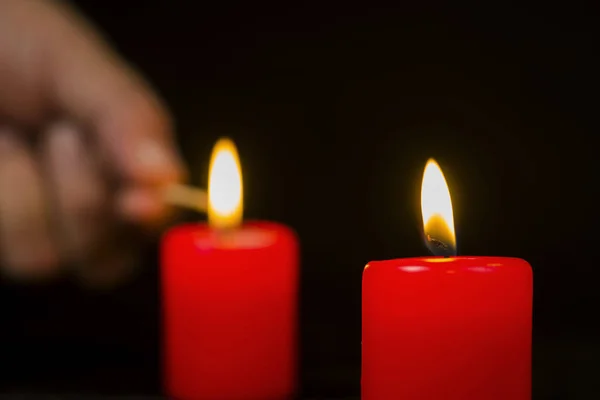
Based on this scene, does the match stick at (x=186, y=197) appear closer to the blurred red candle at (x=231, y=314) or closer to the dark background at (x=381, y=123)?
the blurred red candle at (x=231, y=314)

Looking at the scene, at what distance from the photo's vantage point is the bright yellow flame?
99 centimetres

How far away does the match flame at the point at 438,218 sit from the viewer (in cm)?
70

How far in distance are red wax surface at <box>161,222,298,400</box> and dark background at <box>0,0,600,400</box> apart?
449mm

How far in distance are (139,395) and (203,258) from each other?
17 centimetres

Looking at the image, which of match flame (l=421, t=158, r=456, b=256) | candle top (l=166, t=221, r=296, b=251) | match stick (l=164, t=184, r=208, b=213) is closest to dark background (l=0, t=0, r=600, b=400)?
match stick (l=164, t=184, r=208, b=213)

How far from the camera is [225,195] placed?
0.99 m

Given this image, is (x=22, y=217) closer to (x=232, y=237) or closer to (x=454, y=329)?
(x=232, y=237)

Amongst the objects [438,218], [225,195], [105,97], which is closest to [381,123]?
[105,97]

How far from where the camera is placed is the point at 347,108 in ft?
4.92

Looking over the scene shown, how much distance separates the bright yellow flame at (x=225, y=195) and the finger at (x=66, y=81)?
30 centimetres

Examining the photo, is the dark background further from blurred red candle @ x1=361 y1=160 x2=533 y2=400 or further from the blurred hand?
blurred red candle @ x1=361 y1=160 x2=533 y2=400

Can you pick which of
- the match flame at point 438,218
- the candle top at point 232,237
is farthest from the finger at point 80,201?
the match flame at point 438,218

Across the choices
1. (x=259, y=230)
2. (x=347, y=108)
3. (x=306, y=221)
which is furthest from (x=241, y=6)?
(x=259, y=230)

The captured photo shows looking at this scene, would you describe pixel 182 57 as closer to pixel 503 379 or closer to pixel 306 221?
pixel 306 221
